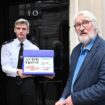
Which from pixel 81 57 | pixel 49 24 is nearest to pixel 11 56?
pixel 49 24

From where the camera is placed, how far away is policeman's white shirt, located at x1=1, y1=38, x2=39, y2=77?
5.52 meters

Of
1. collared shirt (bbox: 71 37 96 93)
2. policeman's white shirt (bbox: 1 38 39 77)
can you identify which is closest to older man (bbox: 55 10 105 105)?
collared shirt (bbox: 71 37 96 93)

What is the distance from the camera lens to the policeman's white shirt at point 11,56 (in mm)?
5520

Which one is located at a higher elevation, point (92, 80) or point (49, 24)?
point (49, 24)

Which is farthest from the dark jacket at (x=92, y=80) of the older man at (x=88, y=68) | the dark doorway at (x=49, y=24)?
the dark doorway at (x=49, y=24)

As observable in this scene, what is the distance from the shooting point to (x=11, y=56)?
5.56m

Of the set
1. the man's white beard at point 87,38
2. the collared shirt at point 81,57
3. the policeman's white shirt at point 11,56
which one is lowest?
the policeman's white shirt at point 11,56

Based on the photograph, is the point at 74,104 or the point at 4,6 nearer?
the point at 74,104

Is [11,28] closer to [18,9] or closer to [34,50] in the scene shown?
[18,9]

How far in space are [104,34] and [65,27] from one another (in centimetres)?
98

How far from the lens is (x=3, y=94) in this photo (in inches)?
281

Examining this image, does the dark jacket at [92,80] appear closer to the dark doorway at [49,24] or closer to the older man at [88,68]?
the older man at [88,68]

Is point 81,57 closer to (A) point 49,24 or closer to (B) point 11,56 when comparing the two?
(B) point 11,56

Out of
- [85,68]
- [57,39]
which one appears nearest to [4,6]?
[57,39]
